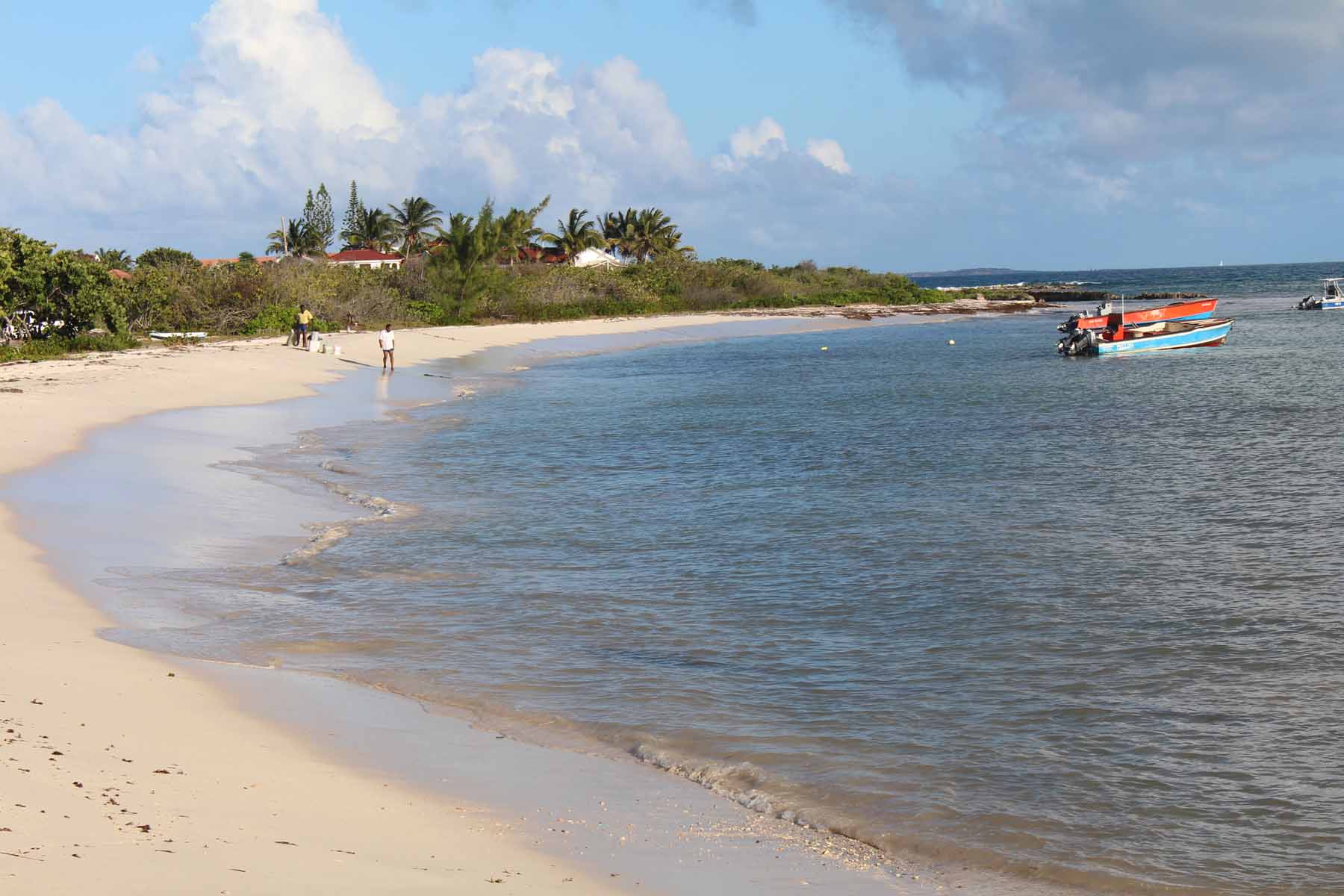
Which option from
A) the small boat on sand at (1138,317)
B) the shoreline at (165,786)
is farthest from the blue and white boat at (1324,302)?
the shoreline at (165,786)

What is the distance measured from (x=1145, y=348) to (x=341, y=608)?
163 ft

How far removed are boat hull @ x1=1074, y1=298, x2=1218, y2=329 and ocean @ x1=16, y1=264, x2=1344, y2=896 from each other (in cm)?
2855

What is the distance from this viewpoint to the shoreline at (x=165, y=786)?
513 centimetres

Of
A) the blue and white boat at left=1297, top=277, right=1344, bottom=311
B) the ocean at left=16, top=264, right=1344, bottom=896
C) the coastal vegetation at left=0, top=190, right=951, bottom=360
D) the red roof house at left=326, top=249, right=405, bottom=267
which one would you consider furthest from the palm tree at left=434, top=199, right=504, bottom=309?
the blue and white boat at left=1297, top=277, right=1344, bottom=311

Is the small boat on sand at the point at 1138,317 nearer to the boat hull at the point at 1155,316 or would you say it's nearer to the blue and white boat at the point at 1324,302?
the boat hull at the point at 1155,316

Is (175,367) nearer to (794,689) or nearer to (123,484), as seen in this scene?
(123,484)

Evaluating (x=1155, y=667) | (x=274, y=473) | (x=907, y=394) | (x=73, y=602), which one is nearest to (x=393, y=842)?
(x=73, y=602)

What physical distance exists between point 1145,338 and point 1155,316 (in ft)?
18.9

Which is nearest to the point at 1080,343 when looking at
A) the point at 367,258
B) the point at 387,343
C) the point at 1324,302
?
the point at 387,343

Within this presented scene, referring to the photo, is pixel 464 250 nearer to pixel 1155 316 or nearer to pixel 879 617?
pixel 1155 316

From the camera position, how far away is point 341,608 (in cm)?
1141

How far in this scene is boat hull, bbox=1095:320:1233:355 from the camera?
174 ft

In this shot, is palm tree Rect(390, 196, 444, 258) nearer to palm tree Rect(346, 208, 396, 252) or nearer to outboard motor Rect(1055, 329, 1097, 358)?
palm tree Rect(346, 208, 396, 252)

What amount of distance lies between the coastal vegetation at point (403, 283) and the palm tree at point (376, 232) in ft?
0.42
